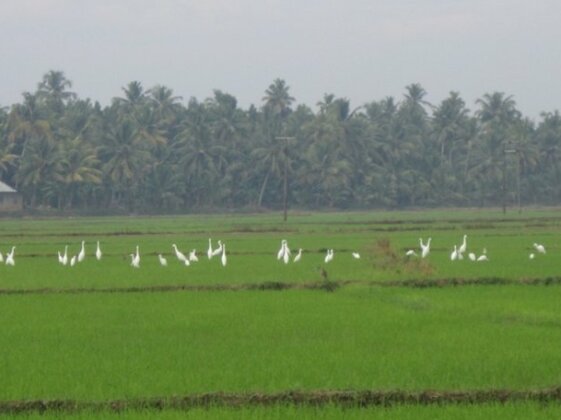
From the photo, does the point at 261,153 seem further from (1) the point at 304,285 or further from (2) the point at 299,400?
(2) the point at 299,400

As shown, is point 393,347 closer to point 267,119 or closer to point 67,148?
point 67,148

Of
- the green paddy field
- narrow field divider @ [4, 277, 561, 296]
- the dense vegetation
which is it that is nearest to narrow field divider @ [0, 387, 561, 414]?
the green paddy field

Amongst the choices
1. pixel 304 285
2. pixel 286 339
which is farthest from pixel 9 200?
pixel 286 339

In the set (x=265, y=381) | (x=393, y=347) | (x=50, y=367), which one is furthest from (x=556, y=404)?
(x=50, y=367)

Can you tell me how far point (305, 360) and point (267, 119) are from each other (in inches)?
2927

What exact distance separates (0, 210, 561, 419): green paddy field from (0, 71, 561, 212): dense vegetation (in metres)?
44.2

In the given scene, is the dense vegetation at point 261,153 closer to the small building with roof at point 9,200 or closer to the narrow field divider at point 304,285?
the small building with roof at point 9,200

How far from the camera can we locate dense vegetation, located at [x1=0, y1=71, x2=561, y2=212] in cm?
6981

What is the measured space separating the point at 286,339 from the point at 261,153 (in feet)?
204

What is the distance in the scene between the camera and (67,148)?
68125 millimetres

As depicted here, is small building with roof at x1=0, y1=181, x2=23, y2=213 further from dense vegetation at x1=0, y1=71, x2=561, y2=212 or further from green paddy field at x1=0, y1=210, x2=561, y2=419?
green paddy field at x1=0, y1=210, x2=561, y2=419

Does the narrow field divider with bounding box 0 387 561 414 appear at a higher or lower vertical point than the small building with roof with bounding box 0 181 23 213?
lower

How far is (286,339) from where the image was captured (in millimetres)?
12883

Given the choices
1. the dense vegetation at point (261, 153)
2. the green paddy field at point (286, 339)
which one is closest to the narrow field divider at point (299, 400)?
the green paddy field at point (286, 339)
